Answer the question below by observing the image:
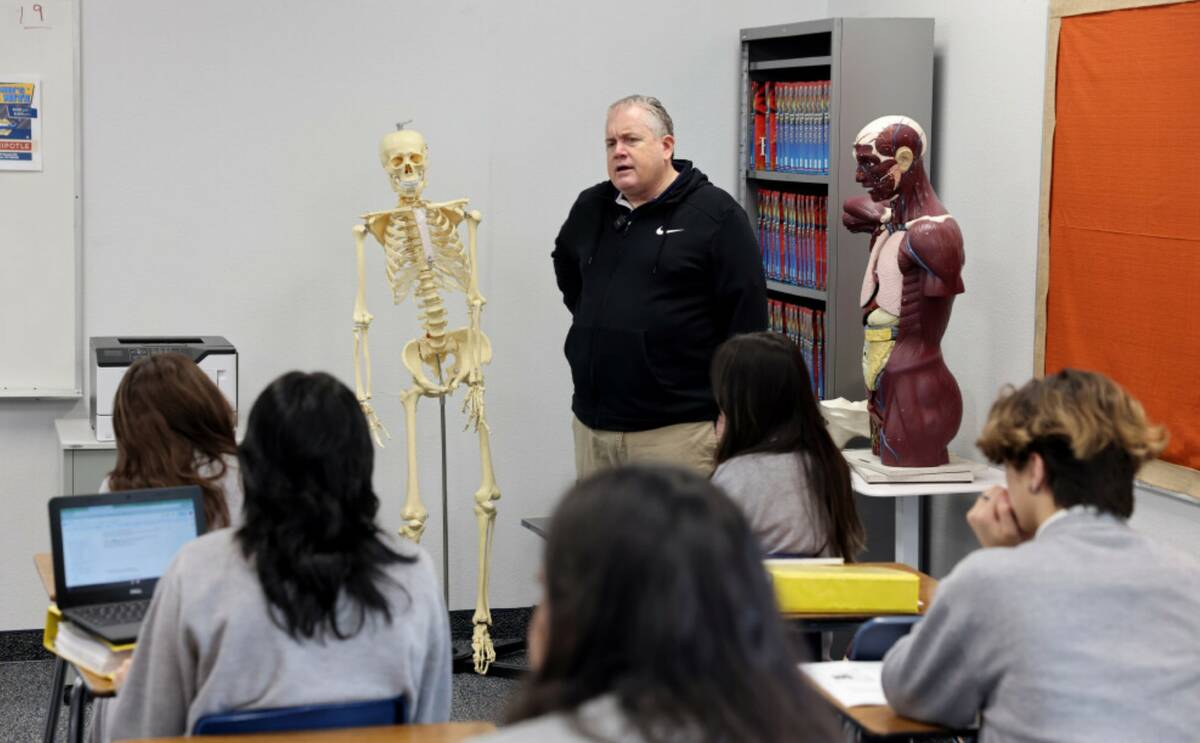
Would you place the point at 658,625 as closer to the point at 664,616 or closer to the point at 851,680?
the point at 664,616

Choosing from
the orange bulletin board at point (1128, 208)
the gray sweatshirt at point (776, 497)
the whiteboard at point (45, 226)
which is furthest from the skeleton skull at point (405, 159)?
the orange bulletin board at point (1128, 208)

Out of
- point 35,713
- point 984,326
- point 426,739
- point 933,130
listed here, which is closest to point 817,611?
point 426,739

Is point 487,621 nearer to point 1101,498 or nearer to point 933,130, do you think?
point 933,130

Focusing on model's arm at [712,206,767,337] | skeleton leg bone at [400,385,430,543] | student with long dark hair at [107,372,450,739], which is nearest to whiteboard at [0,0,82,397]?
skeleton leg bone at [400,385,430,543]

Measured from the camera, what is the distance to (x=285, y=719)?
1.95 meters

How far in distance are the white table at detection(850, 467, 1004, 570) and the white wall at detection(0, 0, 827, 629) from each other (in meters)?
1.42

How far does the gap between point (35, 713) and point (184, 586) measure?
2.60 meters

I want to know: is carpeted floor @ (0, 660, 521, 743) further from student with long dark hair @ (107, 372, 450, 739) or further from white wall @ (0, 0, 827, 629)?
student with long dark hair @ (107, 372, 450, 739)

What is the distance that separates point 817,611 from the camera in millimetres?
2678

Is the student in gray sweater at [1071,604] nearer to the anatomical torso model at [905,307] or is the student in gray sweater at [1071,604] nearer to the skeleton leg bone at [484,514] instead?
the anatomical torso model at [905,307]

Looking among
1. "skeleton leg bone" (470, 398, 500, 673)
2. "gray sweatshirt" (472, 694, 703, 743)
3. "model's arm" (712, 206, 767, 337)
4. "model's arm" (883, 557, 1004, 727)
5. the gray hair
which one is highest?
the gray hair

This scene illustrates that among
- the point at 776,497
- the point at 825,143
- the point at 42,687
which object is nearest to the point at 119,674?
the point at 776,497

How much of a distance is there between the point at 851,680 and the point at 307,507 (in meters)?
0.98

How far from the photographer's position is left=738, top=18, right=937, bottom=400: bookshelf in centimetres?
435
